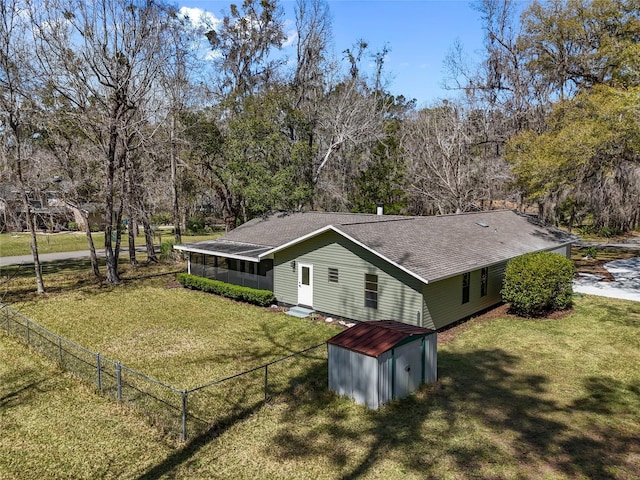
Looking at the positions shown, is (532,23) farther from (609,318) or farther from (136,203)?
(136,203)

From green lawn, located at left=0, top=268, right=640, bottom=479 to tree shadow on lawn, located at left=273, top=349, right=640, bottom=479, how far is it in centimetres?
3

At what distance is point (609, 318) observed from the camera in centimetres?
1634

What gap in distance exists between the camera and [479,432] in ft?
28.9

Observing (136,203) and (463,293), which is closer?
(463,293)

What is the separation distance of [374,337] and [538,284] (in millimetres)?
9095

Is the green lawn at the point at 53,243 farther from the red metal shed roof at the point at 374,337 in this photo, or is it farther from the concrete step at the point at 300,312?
the red metal shed roof at the point at 374,337

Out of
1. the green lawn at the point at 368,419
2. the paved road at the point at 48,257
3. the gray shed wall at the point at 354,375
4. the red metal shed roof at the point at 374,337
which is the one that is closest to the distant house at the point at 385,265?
the green lawn at the point at 368,419

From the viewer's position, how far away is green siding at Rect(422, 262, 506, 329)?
14.9 meters

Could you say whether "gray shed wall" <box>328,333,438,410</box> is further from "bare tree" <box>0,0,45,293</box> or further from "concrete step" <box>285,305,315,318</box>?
"bare tree" <box>0,0,45,293</box>

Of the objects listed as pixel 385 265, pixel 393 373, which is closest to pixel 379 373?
pixel 393 373

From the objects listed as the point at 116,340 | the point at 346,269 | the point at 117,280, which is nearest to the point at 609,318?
the point at 346,269

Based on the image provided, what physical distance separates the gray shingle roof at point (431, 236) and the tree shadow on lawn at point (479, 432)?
4.35 m

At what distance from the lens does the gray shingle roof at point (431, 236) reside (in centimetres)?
1548

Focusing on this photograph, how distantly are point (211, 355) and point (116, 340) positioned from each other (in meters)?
3.77
